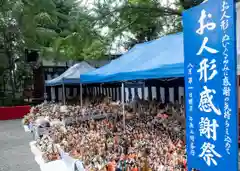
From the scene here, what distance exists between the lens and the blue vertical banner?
1.86 m

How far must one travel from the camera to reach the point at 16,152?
6816mm

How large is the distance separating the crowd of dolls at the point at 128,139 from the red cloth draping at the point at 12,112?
23.8 ft

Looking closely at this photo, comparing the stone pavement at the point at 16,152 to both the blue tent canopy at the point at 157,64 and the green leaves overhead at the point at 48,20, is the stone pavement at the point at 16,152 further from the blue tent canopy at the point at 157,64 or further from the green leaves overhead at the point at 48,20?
the green leaves overhead at the point at 48,20

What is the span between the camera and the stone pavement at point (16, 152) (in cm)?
553

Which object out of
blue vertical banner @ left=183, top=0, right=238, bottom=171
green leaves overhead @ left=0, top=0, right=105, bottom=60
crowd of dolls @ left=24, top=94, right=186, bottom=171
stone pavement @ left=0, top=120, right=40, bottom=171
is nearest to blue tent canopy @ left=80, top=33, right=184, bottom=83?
crowd of dolls @ left=24, top=94, right=186, bottom=171

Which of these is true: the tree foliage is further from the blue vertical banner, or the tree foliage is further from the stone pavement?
the blue vertical banner

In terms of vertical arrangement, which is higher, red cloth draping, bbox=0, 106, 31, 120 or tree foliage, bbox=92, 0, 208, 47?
tree foliage, bbox=92, 0, 208, 47

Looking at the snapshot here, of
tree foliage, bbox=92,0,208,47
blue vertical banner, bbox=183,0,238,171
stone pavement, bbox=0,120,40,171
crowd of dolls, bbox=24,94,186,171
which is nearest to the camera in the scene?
blue vertical banner, bbox=183,0,238,171

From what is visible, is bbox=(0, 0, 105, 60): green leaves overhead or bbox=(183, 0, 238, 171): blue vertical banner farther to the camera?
bbox=(0, 0, 105, 60): green leaves overhead

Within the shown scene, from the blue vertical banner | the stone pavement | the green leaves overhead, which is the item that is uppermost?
the green leaves overhead

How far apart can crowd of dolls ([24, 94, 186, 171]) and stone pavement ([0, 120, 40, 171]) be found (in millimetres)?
647

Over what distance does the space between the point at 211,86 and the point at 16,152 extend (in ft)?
19.2

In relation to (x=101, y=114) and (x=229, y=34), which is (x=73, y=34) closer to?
(x=101, y=114)

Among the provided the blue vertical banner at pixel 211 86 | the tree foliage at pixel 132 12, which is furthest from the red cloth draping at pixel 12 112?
the blue vertical banner at pixel 211 86
